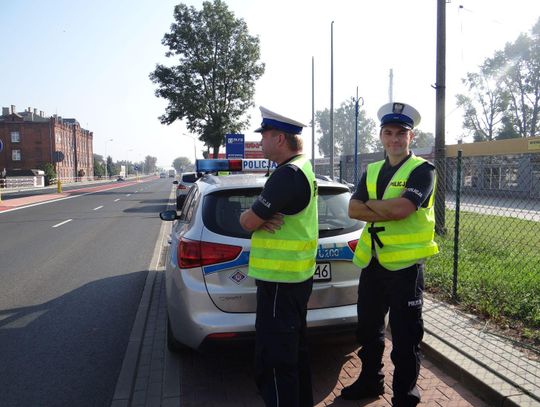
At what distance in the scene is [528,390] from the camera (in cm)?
311

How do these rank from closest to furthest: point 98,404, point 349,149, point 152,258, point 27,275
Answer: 1. point 98,404
2. point 27,275
3. point 152,258
4. point 349,149

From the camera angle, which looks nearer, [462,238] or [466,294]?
[466,294]

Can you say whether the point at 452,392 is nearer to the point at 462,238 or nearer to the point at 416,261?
the point at 416,261

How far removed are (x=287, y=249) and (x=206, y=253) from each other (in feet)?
3.52

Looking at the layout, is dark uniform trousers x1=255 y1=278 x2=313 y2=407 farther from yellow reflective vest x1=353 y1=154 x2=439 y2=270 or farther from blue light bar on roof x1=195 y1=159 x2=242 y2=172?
blue light bar on roof x1=195 y1=159 x2=242 y2=172

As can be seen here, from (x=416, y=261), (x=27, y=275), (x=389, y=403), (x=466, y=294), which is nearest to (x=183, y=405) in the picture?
(x=389, y=403)

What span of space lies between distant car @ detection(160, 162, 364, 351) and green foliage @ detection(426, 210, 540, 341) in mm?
1937

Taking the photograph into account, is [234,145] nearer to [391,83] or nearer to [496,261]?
[496,261]

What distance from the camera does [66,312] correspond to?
18.0 ft

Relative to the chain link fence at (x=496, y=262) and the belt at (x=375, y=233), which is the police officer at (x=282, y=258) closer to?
the belt at (x=375, y=233)

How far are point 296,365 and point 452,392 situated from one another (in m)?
1.59

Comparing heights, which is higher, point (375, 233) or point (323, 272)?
point (375, 233)

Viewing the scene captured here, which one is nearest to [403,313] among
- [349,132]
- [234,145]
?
[234,145]

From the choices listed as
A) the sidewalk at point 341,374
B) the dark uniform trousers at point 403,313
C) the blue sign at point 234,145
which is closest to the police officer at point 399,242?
the dark uniform trousers at point 403,313
